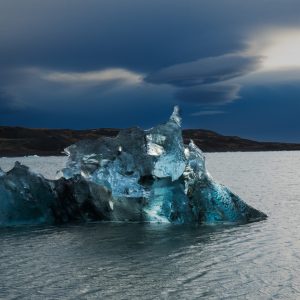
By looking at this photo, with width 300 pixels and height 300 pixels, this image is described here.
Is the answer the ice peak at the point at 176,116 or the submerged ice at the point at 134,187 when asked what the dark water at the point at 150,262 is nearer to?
the submerged ice at the point at 134,187

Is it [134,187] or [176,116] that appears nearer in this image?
[134,187]

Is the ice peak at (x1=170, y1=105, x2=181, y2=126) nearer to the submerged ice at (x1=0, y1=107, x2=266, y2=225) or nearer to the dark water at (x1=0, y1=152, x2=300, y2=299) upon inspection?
the submerged ice at (x1=0, y1=107, x2=266, y2=225)

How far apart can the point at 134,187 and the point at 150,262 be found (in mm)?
9230

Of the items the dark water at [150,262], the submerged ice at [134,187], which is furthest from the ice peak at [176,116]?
the dark water at [150,262]

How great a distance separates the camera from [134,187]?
88.3ft

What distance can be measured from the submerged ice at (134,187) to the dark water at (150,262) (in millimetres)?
1361

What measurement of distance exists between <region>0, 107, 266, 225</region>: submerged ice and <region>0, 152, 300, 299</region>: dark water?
1.36 m

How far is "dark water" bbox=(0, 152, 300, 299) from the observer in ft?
47.4

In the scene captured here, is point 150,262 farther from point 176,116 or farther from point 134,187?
point 176,116

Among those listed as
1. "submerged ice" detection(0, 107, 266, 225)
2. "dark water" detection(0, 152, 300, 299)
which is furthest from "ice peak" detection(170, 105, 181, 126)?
"dark water" detection(0, 152, 300, 299)

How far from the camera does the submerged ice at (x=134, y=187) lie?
27.0 metres

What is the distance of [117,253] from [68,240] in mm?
3848

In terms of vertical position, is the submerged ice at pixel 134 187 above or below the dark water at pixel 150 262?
above

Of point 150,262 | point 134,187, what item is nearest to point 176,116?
point 134,187
